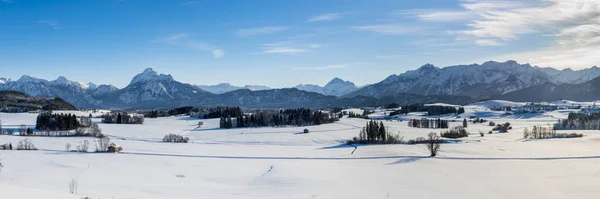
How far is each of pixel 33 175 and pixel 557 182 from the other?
50.2 metres

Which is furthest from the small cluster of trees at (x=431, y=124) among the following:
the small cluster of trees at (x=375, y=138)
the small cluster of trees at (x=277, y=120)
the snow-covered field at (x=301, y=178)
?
the snow-covered field at (x=301, y=178)

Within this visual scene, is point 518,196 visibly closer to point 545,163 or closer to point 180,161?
point 545,163

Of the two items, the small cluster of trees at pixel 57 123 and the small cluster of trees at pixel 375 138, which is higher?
the small cluster of trees at pixel 57 123

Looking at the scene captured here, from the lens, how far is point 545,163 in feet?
187

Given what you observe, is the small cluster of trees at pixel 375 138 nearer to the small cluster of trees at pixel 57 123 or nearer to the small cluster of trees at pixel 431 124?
the small cluster of trees at pixel 431 124

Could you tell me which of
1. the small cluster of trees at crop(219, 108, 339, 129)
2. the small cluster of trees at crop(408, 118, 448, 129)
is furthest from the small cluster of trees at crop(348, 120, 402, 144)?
the small cluster of trees at crop(408, 118, 448, 129)

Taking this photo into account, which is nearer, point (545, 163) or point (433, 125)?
point (545, 163)

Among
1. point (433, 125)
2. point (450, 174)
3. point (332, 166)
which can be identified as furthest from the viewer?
point (433, 125)

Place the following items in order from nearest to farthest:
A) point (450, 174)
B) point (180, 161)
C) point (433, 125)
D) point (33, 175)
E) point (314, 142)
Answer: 1. point (33, 175)
2. point (450, 174)
3. point (180, 161)
4. point (314, 142)
5. point (433, 125)

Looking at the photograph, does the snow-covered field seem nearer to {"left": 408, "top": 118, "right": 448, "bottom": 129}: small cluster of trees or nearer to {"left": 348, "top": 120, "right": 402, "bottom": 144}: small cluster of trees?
{"left": 348, "top": 120, "right": 402, "bottom": 144}: small cluster of trees

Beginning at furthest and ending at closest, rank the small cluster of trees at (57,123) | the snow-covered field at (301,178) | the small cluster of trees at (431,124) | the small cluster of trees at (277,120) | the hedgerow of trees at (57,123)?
the small cluster of trees at (431,124) → the small cluster of trees at (277,120) → the small cluster of trees at (57,123) → the hedgerow of trees at (57,123) → the snow-covered field at (301,178)

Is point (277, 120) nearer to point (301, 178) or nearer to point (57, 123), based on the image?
point (57, 123)

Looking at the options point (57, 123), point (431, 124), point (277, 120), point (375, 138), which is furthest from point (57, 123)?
point (431, 124)

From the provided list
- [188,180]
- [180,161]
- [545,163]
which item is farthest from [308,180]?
[545,163]
